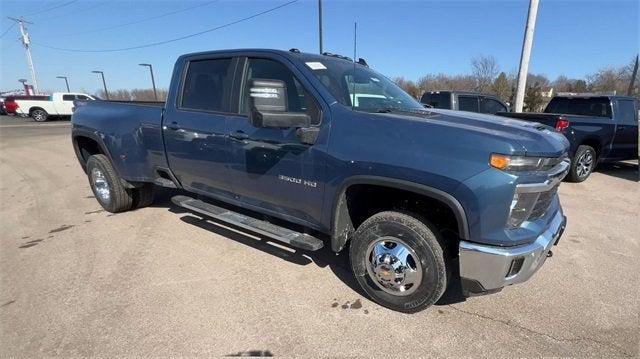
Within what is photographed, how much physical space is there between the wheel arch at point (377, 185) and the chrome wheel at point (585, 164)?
6.74m

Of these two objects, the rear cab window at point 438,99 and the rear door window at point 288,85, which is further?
the rear cab window at point 438,99

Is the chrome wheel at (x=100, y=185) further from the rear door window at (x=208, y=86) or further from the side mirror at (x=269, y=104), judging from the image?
the side mirror at (x=269, y=104)

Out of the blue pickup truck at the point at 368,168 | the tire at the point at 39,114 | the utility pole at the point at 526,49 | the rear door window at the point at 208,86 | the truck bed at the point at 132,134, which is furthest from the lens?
the tire at the point at 39,114

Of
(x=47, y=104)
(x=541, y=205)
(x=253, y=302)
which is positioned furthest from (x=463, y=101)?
(x=47, y=104)

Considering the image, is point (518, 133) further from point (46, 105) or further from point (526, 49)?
point (46, 105)

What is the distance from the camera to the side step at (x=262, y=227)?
3.18 m

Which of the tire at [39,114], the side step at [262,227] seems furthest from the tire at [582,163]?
the tire at [39,114]

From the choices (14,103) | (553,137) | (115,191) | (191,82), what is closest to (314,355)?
(553,137)

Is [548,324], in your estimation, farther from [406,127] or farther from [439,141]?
[406,127]

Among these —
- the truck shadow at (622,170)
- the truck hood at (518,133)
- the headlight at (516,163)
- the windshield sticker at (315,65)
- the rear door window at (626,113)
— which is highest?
the windshield sticker at (315,65)

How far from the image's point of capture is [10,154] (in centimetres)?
1173

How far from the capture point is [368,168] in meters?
2.75

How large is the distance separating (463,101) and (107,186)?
8655 millimetres

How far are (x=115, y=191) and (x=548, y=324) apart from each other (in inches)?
201
